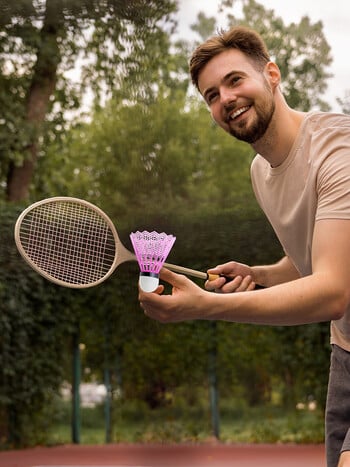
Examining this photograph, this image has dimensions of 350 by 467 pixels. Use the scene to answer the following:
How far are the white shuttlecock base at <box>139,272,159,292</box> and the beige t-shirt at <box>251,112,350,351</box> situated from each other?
346mm

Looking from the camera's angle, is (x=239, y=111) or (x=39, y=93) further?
(x=39, y=93)

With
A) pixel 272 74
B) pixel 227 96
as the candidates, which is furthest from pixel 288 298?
pixel 272 74

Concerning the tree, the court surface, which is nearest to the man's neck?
the court surface

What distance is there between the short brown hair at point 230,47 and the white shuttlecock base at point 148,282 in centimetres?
51

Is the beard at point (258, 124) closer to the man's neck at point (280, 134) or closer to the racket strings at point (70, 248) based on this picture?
the man's neck at point (280, 134)

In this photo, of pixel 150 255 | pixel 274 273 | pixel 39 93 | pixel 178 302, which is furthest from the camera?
pixel 39 93

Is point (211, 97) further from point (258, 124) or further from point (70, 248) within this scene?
point (70, 248)

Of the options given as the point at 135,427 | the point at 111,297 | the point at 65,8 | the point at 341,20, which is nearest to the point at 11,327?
the point at 111,297

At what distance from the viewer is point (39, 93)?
30.6ft

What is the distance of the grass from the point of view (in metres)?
7.64

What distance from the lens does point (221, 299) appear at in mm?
1625

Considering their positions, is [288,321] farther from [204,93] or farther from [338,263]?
[204,93]

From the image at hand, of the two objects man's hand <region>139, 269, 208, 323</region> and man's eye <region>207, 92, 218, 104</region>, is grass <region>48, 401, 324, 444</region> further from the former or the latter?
man's hand <region>139, 269, 208, 323</region>

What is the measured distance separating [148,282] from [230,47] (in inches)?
23.5
